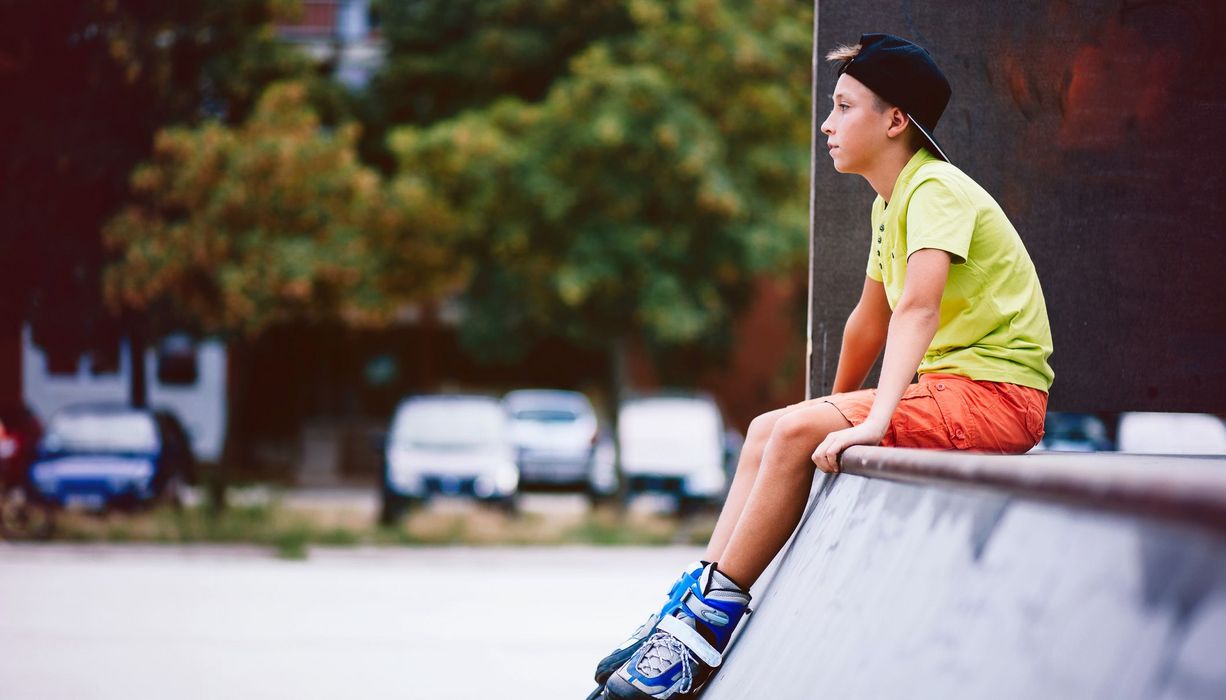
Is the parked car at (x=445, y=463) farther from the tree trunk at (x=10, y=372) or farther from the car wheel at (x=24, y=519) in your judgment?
the tree trunk at (x=10, y=372)

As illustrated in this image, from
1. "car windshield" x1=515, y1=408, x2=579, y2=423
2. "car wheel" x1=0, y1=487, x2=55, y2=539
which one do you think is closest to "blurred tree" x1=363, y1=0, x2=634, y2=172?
"car windshield" x1=515, y1=408, x2=579, y2=423

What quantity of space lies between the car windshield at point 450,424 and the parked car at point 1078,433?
287 inches

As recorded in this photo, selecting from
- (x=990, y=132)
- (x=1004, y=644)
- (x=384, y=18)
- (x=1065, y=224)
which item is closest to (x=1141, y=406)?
(x=1065, y=224)

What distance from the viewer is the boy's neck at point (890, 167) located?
3660 mm

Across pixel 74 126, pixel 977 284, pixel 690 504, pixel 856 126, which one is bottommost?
pixel 690 504

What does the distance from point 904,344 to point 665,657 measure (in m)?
0.98

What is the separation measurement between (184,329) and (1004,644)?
1663cm

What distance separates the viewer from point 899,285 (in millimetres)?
3592

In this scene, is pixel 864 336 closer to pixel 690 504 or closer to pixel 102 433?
pixel 102 433

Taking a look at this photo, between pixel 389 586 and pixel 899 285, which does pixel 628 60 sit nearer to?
pixel 389 586

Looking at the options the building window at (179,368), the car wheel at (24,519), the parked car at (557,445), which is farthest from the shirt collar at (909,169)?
the building window at (179,368)

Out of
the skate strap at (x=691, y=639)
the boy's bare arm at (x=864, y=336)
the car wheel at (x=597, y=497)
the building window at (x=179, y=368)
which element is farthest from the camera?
the building window at (x=179, y=368)

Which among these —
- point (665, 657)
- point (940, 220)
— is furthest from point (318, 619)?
point (940, 220)

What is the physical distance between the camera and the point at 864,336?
13.4 feet
